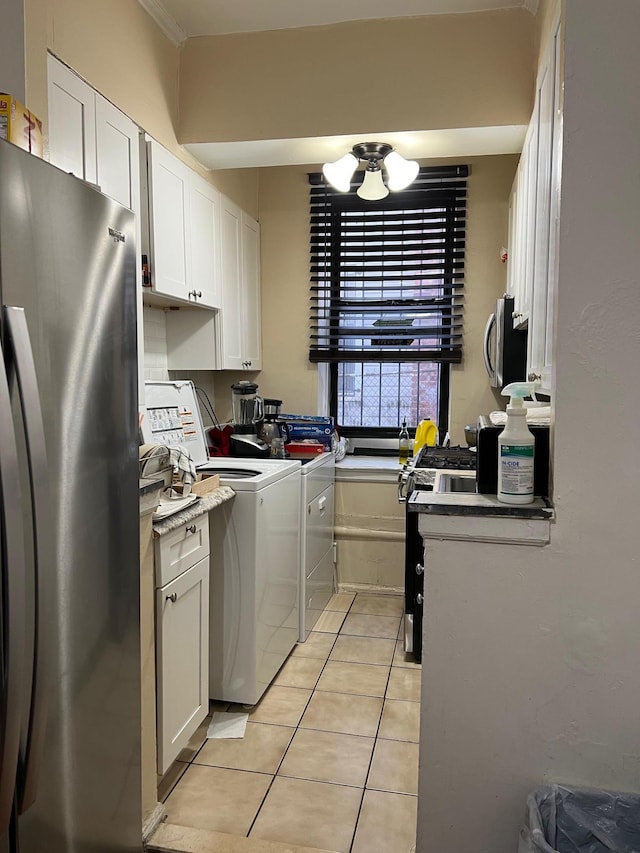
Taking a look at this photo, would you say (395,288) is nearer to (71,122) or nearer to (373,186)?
(373,186)

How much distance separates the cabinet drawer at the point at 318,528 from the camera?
3.17 m

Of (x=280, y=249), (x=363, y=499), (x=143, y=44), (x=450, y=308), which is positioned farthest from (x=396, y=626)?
(x=143, y=44)

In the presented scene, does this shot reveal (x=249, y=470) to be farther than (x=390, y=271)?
No

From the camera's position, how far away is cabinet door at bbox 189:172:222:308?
2.90m

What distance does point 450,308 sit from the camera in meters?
3.82

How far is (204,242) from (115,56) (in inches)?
36.1

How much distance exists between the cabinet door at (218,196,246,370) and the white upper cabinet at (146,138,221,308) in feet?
0.31

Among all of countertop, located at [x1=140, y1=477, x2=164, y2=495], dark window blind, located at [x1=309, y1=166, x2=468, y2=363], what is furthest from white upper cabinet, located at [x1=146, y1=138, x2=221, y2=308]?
countertop, located at [x1=140, y1=477, x2=164, y2=495]

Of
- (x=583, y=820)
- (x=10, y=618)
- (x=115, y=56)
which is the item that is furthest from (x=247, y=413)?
(x=583, y=820)

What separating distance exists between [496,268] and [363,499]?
5.17ft

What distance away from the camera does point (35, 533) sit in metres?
1.14

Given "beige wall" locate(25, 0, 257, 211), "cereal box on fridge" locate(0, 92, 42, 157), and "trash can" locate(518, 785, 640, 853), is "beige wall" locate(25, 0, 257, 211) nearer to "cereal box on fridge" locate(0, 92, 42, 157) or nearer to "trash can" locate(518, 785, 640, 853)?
"cereal box on fridge" locate(0, 92, 42, 157)

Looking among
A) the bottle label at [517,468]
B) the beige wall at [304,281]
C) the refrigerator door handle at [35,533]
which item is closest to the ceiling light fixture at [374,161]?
the beige wall at [304,281]

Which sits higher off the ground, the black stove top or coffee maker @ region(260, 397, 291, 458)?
coffee maker @ region(260, 397, 291, 458)
